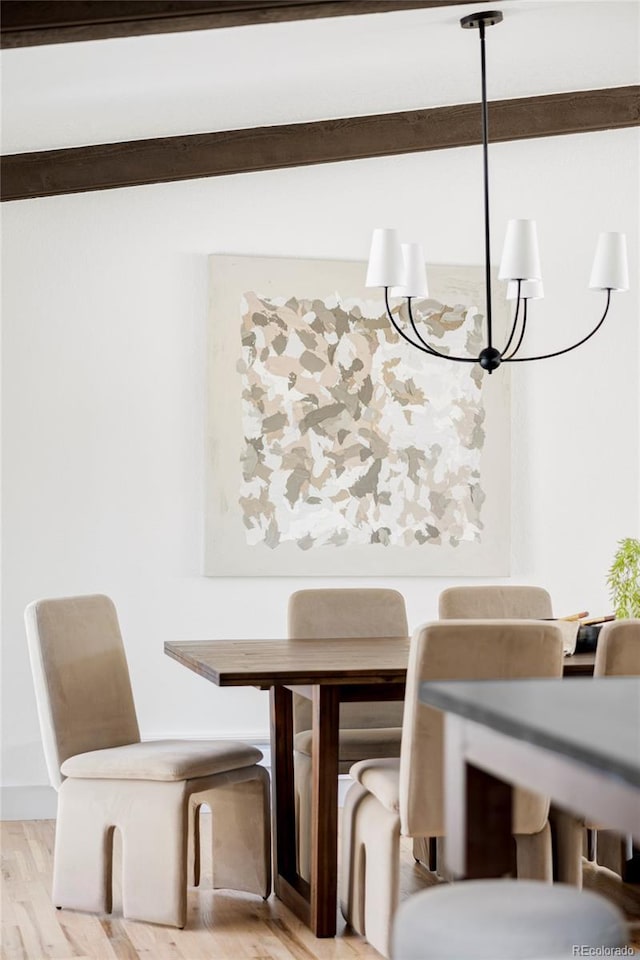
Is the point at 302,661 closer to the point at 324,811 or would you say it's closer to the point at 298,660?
the point at 298,660

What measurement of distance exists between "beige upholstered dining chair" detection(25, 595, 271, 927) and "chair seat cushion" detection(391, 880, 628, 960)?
1997 millimetres

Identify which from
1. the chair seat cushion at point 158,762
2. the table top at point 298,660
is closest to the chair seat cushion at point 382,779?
the table top at point 298,660

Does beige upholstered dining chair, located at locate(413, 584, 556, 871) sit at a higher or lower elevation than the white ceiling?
lower

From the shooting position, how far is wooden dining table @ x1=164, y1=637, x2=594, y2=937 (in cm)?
327

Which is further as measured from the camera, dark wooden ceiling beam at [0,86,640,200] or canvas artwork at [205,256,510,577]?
canvas artwork at [205,256,510,577]

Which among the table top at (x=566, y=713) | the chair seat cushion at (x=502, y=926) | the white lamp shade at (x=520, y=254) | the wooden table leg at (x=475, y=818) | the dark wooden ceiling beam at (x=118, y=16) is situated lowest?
the chair seat cushion at (x=502, y=926)

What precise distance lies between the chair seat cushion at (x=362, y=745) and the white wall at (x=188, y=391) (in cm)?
109

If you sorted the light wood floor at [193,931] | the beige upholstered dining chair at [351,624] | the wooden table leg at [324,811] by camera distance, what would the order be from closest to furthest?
the light wood floor at [193,931]
the wooden table leg at [324,811]
the beige upholstered dining chair at [351,624]

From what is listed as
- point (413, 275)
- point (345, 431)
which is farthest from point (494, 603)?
point (413, 275)

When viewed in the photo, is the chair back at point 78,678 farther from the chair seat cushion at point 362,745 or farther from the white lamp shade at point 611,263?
the white lamp shade at point 611,263

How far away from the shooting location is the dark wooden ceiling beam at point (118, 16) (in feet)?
9.31

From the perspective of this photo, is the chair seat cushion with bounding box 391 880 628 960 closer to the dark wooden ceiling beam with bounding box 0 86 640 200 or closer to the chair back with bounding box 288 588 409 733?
the chair back with bounding box 288 588 409 733

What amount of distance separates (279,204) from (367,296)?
541 mm

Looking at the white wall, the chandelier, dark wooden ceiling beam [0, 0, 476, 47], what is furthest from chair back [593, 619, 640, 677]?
the white wall
